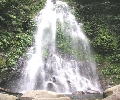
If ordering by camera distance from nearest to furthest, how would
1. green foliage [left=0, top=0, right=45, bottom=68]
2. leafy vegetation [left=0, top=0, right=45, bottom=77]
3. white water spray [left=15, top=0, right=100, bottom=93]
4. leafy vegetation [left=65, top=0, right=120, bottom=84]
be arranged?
white water spray [left=15, top=0, right=100, bottom=93]
leafy vegetation [left=0, top=0, right=45, bottom=77]
green foliage [left=0, top=0, right=45, bottom=68]
leafy vegetation [left=65, top=0, right=120, bottom=84]

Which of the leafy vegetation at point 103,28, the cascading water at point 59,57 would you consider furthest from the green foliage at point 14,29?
the leafy vegetation at point 103,28

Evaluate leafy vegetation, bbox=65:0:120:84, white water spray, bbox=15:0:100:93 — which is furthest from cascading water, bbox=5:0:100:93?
leafy vegetation, bbox=65:0:120:84

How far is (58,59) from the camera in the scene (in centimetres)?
1895

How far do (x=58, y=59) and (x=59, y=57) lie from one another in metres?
0.30

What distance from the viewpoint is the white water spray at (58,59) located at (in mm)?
17078

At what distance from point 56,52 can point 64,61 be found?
1.12 metres

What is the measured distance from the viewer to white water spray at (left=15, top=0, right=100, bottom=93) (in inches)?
672

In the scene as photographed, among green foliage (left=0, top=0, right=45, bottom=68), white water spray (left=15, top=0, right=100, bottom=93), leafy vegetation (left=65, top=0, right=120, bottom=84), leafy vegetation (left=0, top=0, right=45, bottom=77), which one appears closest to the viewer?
white water spray (left=15, top=0, right=100, bottom=93)

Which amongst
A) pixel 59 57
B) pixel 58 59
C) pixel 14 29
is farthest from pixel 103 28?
pixel 14 29

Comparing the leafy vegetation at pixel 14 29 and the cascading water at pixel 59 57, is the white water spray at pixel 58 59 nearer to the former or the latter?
the cascading water at pixel 59 57

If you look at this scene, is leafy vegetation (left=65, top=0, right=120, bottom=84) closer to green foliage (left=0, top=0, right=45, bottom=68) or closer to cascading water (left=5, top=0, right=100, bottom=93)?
cascading water (left=5, top=0, right=100, bottom=93)

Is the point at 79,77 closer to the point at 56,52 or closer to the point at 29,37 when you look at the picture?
the point at 56,52

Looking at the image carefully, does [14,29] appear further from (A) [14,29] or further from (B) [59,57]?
(B) [59,57]

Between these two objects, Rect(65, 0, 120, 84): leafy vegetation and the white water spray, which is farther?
Rect(65, 0, 120, 84): leafy vegetation
